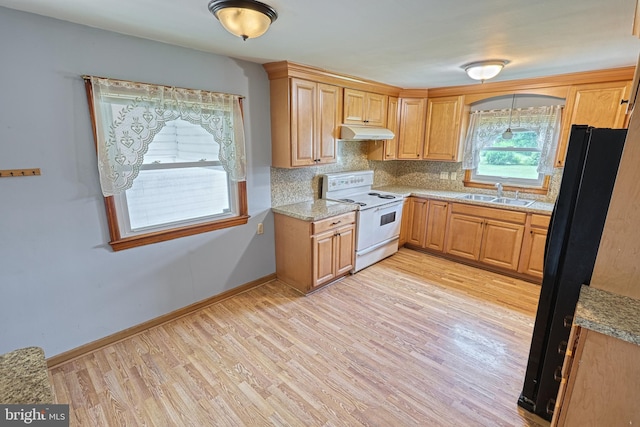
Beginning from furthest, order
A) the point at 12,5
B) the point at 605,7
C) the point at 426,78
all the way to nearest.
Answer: the point at 426,78 → the point at 12,5 → the point at 605,7

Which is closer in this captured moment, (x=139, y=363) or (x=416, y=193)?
(x=139, y=363)

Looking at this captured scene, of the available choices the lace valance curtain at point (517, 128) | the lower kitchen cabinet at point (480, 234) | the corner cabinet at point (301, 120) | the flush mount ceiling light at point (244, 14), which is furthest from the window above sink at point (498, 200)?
the flush mount ceiling light at point (244, 14)

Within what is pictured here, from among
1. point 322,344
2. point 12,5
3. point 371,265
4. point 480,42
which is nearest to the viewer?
point 12,5

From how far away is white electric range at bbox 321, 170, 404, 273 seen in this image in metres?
3.65

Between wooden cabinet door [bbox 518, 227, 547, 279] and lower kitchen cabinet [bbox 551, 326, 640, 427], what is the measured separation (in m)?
2.40

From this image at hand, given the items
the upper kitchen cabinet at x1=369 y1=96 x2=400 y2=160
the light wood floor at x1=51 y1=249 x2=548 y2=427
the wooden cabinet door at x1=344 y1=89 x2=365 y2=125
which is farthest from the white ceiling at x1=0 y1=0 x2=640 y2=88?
the light wood floor at x1=51 y1=249 x2=548 y2=427

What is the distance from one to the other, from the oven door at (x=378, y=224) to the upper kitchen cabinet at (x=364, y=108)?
1112 millimetres

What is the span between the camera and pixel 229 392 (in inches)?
77.9

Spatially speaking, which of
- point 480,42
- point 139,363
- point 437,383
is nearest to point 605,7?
point 480,42

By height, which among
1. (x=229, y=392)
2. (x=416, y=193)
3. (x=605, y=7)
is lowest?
(x=229, y=392)

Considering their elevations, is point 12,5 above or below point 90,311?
above

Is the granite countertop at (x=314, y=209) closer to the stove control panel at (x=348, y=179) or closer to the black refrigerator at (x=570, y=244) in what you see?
the stove control panel at (x=348, y=179)

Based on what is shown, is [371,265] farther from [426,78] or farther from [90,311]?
[90,311]

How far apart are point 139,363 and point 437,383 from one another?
85.0 inches
